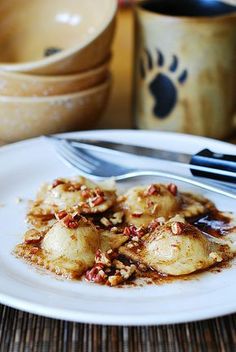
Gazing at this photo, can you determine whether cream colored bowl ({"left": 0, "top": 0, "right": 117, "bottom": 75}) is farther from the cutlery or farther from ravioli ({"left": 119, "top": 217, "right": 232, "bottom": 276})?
ravioli ({"left": 119, "top": 217, "right": 232, "bottom": 276})

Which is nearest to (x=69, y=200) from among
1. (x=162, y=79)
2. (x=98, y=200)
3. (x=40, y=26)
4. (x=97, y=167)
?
(x=98, y=200)

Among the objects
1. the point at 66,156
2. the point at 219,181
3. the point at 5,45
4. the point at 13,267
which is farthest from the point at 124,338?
the point at 5,45

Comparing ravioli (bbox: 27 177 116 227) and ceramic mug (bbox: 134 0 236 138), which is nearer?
ravioli (bbox: 27 177 116 227)

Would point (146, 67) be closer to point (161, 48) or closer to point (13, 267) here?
point (161, 48)

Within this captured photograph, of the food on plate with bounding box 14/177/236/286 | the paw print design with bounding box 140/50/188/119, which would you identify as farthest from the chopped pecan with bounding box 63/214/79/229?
the paw print design with bounding box 140/50/188/119

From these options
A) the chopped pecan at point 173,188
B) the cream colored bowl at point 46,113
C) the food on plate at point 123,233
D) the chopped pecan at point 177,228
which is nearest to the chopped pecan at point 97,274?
the food on plate at point 123,233

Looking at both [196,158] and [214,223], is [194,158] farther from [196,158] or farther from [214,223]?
[214,223]

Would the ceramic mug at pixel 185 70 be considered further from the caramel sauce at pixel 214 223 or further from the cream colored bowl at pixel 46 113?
the caramel sauce at pixel 214 223
